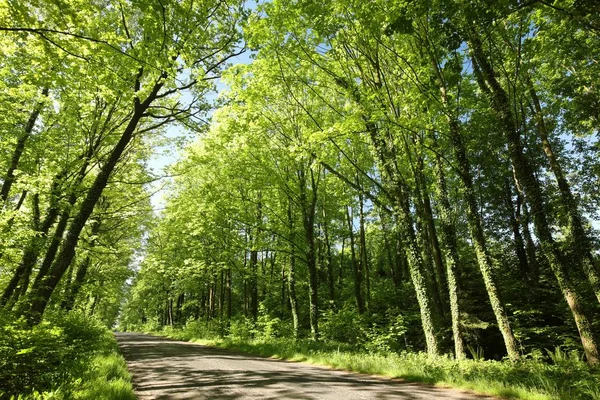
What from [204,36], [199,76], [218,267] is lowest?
[218,267]

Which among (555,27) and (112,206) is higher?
(555,27)

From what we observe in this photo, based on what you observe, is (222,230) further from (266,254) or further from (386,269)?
(386,269)

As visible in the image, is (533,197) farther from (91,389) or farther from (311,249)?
(91,389)

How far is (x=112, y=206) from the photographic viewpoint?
18.9 meters

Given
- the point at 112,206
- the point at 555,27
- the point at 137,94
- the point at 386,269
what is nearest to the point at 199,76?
the point at 137,94

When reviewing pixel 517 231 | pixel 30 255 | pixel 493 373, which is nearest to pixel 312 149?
pixel 493 373

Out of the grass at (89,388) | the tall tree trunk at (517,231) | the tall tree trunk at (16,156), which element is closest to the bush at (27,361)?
the grass at (89,388)

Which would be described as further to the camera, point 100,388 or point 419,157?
point 419,157

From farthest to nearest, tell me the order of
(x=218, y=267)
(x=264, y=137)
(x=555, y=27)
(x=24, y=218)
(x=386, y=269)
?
(x=386, y=269) → (x=218, y=267) → (x=264, y=137) → (x=24, y=218) → (x=555, y=27)

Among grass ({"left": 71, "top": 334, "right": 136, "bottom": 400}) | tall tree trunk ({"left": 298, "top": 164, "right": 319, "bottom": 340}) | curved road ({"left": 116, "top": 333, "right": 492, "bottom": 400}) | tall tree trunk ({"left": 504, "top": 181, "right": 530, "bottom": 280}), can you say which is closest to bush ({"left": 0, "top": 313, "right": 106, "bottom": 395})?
grass ({"left": 71, "top": 334, "right": 136, "bottom": 400})

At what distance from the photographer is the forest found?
260 inches

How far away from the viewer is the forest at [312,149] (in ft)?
21.7

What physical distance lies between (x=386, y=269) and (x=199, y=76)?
31244mm

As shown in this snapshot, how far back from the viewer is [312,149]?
11.4m
